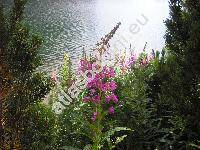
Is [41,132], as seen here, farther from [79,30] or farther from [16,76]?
[79,30]

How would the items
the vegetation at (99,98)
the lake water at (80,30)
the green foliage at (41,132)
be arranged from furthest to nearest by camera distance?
1. the lake water at (80,30)
2. the green foliage at (41,132)
3. the vegetation at (99,98)

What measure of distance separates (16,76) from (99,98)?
4.05 ft

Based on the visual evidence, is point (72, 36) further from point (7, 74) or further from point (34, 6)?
point (7, 74)

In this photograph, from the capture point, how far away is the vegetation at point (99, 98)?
518 centimetres

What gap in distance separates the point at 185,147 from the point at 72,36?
38.6 metres

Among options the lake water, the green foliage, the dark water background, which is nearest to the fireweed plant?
the green foliage

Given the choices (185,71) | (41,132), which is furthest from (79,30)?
(185,71)

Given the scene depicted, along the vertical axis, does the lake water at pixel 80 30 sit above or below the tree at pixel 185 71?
above

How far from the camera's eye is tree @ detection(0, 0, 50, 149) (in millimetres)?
4984

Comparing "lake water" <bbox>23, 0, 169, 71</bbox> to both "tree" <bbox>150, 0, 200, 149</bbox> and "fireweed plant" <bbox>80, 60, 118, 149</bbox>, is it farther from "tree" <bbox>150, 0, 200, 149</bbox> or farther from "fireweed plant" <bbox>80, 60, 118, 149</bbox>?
"tree" <bbox>150, 0, 200, 149</bbox>

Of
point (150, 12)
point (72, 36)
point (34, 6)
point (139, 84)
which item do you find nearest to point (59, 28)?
point (72, 36)

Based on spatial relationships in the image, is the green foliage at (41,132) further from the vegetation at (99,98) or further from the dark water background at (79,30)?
the dark water background at (79,30)

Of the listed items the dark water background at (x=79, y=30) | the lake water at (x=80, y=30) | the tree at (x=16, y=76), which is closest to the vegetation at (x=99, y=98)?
the tree at (x=16, y=76)

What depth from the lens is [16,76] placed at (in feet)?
17.3
